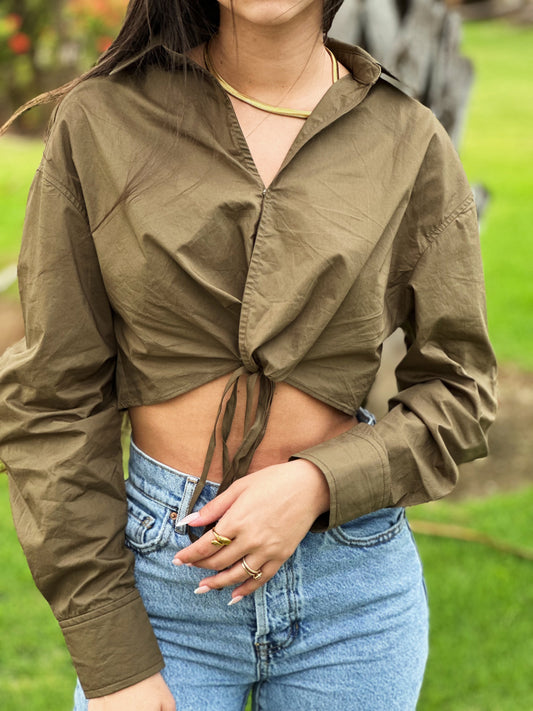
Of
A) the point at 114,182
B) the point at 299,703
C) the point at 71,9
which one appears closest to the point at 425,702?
the point at 299,703

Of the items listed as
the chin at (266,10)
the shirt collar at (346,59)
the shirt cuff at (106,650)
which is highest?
the chin at (266,10)

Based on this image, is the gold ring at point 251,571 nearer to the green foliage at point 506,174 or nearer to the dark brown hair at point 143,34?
the dark brown hair at point 143,34

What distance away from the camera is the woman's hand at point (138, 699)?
162 cm

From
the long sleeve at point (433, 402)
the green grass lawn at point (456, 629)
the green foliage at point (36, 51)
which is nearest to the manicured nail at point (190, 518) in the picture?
the long sleeve at point (433, 402)

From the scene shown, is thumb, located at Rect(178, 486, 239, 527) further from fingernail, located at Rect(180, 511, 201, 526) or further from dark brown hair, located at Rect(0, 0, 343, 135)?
dark brown hair, located at Rect(0, 0, 343, 135)

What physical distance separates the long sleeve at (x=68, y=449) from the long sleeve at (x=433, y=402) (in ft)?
1.22

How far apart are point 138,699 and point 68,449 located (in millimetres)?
441

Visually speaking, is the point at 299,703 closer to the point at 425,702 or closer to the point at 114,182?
the point at 114,182

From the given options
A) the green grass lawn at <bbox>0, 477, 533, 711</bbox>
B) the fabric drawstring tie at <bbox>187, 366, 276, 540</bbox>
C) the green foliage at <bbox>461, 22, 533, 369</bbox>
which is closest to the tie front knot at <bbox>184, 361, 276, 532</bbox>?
the fabric drawstring tie at <bbox>187, 366, 276, 540</bbox>

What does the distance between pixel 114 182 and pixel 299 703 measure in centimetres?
98

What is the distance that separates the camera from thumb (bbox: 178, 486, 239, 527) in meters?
1.59

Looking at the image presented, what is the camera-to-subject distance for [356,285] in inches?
64.3

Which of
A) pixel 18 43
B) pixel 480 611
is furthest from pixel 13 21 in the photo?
pixel 480 611

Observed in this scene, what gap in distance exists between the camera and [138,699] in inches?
64.0
